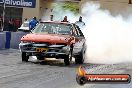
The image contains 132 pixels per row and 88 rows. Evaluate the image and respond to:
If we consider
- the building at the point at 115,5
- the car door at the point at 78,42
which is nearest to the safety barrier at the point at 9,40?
the car door at the point at 78,42

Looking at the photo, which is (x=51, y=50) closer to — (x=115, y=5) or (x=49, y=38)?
(x=49, y=38)

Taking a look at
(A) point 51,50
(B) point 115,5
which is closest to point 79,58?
(A) point 51,50

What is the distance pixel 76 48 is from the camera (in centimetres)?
1555

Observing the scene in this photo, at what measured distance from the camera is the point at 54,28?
15.6m

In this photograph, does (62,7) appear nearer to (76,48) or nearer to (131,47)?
(131,47)

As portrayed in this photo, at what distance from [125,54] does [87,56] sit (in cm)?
205

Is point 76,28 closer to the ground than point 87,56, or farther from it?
farther from it

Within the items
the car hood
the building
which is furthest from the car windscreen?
the building

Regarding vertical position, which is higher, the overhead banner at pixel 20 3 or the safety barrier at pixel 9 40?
the overhead banner at pixel 20 3

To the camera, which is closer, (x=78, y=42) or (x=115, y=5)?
(x=78, y=42)

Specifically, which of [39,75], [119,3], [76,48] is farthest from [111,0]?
[39,75]

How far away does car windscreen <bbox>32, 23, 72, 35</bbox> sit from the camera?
51.0 ft

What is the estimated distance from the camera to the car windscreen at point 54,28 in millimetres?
15555

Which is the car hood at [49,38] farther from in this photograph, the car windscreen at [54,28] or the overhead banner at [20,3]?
the overhead banner at [20,3]
